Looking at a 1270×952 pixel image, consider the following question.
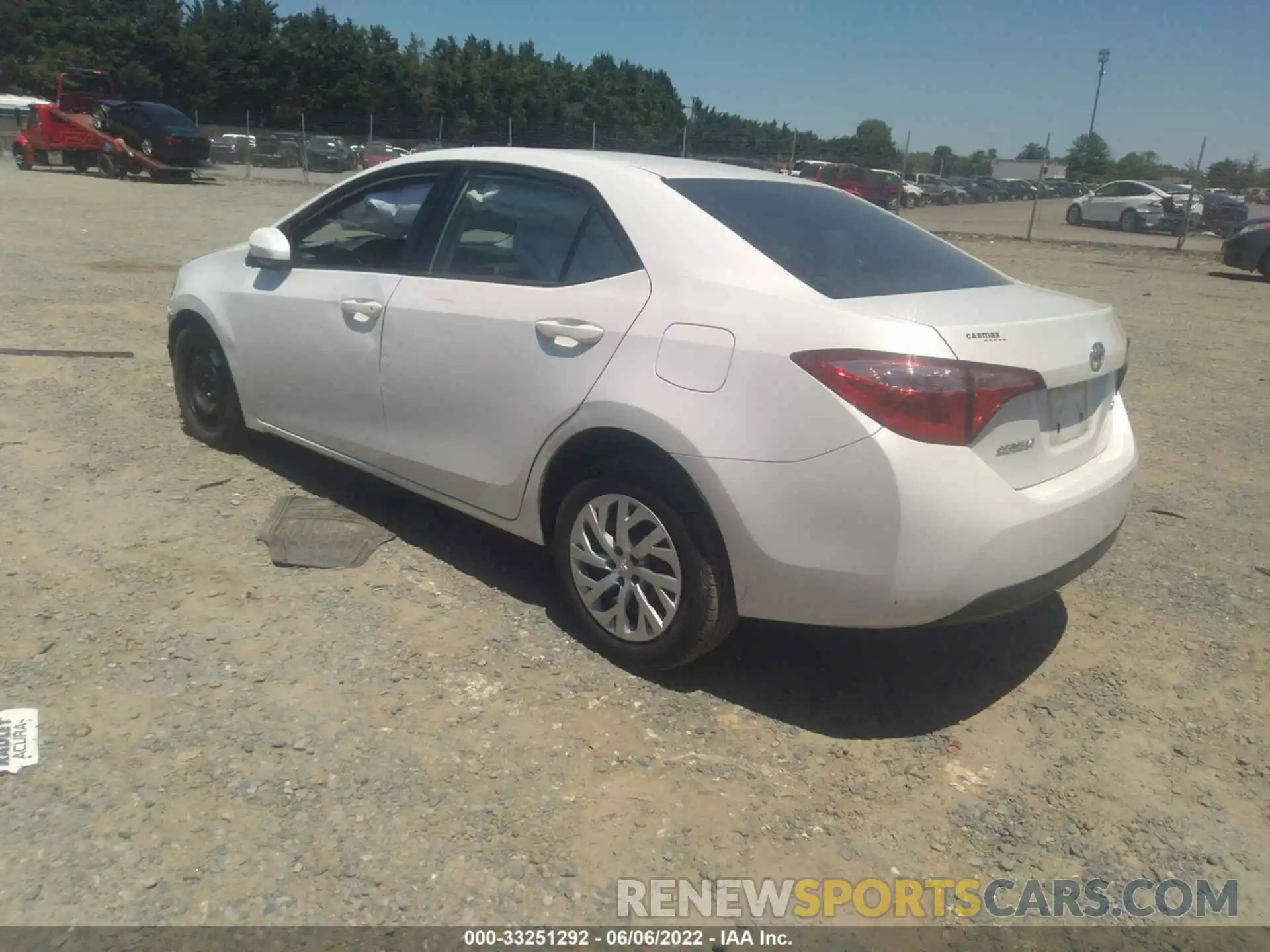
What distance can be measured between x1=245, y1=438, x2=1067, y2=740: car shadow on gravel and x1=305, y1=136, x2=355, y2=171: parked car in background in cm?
3549

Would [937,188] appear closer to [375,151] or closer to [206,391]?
[375,151]

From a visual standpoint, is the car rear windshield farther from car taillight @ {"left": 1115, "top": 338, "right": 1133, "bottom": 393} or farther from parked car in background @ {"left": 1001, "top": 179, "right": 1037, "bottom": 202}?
parked car in background @ {"left": 1001, "top": 179, "right": 1037, "bottom": 202}

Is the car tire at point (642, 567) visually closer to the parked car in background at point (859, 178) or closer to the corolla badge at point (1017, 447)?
the corolla badge at point (1017, 447)

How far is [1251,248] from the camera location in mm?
16719

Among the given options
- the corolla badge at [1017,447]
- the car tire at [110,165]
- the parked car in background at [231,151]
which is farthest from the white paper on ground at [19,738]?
the parked car in background at [231,151]

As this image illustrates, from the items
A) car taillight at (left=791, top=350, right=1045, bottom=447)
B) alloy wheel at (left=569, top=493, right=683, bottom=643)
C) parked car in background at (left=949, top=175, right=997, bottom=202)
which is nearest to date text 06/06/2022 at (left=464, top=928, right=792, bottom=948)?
alloy wheel at (left=569, top=493, right=683, bottom=643)

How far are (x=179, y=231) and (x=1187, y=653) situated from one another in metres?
15.9

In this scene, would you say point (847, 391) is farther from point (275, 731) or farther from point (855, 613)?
point (275, 731)

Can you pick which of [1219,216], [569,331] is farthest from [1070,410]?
[1219,216]

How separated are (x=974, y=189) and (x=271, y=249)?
46258 mm

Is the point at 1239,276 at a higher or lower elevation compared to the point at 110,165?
lower

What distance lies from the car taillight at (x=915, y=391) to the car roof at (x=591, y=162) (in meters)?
1.16

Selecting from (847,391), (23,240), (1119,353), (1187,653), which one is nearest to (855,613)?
(847,391)

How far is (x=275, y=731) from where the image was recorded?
3.01 m
